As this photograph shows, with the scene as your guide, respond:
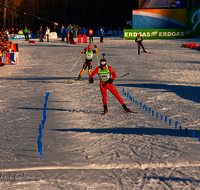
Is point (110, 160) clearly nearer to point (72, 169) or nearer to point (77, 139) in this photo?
point (72, 169)

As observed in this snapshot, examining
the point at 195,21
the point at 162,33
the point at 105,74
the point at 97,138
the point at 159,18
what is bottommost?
the point at 97,138

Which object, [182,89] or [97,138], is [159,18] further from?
[97,138]

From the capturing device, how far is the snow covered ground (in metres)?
5.10

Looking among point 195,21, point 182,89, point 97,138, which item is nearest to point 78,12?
point 195,21

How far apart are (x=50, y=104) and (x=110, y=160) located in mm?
5196

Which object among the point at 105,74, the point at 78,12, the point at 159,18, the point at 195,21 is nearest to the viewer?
the point at 105,74

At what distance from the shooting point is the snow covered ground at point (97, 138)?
5.10 meters

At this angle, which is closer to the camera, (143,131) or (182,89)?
(143,131)

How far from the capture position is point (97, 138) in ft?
23.4

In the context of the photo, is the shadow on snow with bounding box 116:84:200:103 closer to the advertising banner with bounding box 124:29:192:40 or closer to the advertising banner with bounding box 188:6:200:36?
the advertising banner with bounding box 124:29:192:40

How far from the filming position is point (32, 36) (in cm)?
5372

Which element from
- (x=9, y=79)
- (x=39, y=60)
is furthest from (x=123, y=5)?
(x=9, y=79)

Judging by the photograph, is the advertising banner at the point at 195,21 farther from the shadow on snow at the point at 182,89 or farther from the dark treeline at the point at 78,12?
the dark treeline at the point at 78,12

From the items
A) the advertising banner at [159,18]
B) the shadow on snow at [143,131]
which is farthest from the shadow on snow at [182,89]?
the advertising banner at [159,18]
